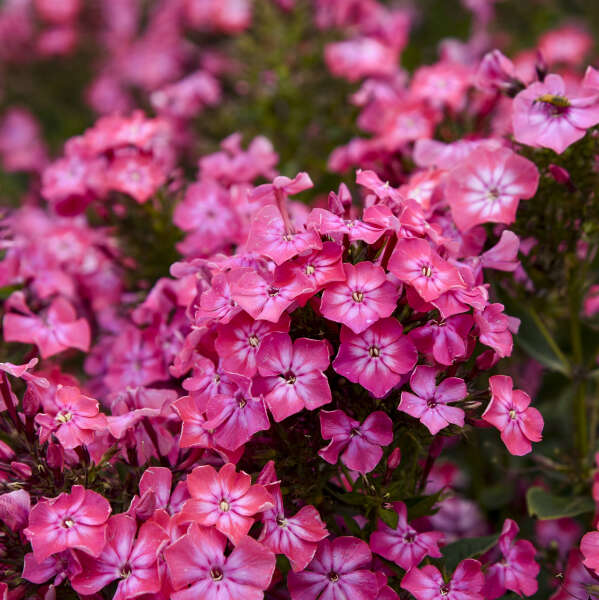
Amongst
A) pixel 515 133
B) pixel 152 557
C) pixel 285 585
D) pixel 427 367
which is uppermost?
pixel 515 133

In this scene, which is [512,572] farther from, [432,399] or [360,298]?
[360,298]

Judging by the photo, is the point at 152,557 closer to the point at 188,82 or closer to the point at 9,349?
the point at 9,349

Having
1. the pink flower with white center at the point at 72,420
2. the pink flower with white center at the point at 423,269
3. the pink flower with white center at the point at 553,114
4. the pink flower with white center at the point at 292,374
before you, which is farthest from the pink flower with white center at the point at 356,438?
the pink flower with white center at the point at 553,114

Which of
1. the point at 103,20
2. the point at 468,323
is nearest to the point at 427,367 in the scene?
the point at 468,323

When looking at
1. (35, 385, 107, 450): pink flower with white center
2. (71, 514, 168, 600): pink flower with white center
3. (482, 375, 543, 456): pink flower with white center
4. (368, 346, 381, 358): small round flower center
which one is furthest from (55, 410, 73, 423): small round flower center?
(482, 375, 543, 456): pink flower with white center

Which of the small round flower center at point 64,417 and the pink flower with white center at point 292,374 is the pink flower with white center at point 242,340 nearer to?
the pink flower with white center at point 292,374

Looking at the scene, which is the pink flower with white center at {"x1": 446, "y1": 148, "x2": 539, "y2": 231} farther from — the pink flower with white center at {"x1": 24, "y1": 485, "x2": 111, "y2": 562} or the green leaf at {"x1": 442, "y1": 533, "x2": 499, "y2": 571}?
the pink flower with white center at {"x1": 24, "y1": 485, "x2": 111, "y2": 562}
